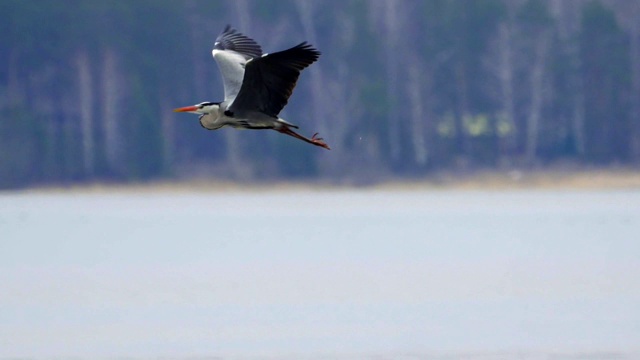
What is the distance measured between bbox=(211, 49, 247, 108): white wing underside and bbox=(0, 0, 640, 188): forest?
3098cm

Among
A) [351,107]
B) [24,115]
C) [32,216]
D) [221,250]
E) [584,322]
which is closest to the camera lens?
[584,322]

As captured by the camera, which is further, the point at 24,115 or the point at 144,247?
the point at 24,115

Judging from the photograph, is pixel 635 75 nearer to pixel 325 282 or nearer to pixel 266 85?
pixel 325 282

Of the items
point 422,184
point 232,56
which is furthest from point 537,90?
point 232,56

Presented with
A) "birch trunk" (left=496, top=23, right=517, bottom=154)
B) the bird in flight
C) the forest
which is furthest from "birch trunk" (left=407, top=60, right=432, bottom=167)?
the bird in flight

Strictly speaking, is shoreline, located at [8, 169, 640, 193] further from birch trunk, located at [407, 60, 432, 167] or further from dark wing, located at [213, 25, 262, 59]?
dark wing, located at [213, 25, 262, 59]

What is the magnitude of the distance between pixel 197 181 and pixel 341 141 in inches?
163

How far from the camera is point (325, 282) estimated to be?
2227 centimetres

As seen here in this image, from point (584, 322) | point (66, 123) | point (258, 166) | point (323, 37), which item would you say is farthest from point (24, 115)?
point (584, 322)

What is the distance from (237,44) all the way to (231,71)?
0.73 metres

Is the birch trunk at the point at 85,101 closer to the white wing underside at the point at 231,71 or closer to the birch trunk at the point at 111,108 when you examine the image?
the birch trunk at the point at 111,108

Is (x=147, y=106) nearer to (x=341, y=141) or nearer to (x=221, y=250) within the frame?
(x=341, y=141)

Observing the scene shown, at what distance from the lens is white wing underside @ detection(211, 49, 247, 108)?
40.8 ft

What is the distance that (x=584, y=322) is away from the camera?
17.5 meters
